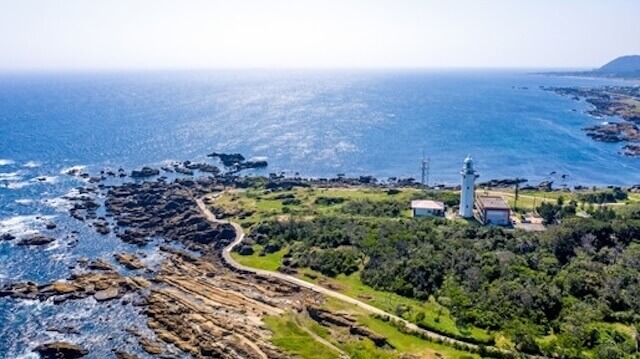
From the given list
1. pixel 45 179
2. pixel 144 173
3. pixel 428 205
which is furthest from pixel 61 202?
pixel 428 205

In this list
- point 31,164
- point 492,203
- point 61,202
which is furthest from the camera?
point 31,164

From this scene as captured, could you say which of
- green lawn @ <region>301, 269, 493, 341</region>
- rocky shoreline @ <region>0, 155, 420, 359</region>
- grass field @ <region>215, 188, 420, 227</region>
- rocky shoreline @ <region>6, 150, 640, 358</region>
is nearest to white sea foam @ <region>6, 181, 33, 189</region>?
rocky shoreline @ <region>6, 150, 640, 358</region>

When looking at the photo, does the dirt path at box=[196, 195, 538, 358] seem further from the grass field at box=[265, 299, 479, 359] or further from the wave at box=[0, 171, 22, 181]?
the wave at box=[0, 171, 22, 181]

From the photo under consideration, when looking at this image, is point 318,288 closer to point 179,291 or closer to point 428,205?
point 179,291

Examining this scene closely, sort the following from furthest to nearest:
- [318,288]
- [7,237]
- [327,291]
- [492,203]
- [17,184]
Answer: [17,184], [7,237], [492,203], [318,288], [327,291]

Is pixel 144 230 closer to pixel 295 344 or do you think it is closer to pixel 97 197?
pixel 97 197

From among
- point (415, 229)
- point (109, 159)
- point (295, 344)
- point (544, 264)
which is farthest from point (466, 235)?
point (109, 159)
